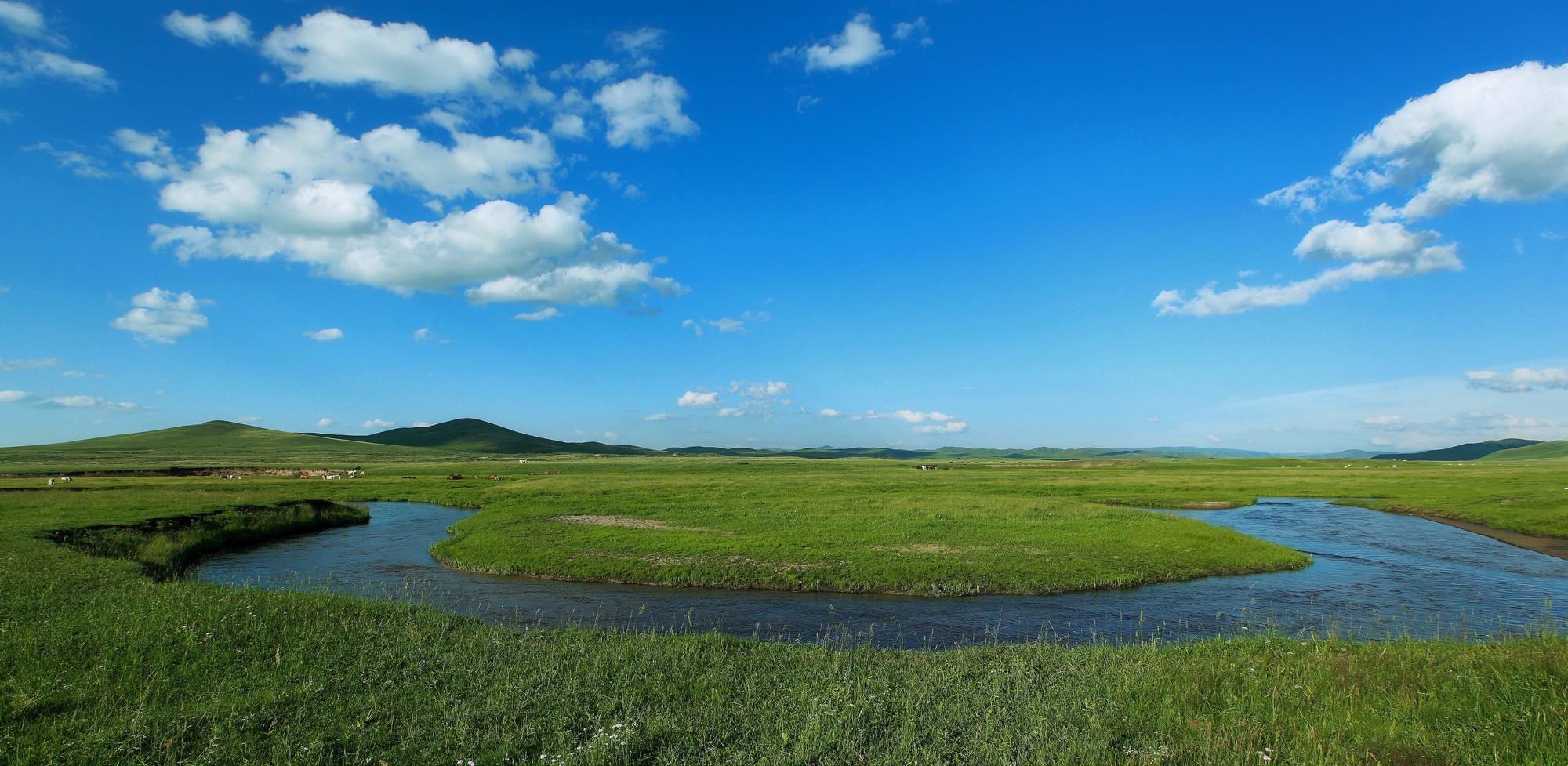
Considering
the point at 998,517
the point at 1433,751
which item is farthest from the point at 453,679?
the point at 998,517

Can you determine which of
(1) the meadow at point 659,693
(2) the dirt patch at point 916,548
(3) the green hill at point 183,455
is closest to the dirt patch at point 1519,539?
(2) the dirt patch at point 916,548

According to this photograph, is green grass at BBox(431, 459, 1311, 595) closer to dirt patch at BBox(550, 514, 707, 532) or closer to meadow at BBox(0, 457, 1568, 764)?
dirt patch at BBox(550, 514, 707, 532)

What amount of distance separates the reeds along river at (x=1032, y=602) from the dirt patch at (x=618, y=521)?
8855mm

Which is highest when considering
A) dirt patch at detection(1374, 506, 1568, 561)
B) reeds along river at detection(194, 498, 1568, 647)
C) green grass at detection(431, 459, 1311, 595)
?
green grass at detection(431, 459, 1311, 595)

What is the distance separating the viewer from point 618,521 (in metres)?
40.8

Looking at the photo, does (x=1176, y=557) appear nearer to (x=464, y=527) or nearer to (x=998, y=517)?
(x=998, y=517)

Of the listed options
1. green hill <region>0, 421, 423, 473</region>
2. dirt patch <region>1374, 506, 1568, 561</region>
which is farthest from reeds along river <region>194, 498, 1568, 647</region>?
green hill <region>0, 421, 423, 473</region>

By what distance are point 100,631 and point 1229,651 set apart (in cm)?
2361

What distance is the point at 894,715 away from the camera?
1066cm

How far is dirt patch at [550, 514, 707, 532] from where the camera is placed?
38.1m

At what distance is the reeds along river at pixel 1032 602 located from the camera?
65.8 ft

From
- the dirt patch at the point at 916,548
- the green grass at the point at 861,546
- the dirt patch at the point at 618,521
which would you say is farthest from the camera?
the dirt patch at the point at 618,521

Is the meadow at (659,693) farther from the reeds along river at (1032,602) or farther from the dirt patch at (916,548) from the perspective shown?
the dirt patch at (916,548)

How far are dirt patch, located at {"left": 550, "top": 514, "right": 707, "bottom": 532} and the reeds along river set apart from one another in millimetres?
8855
